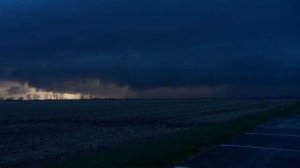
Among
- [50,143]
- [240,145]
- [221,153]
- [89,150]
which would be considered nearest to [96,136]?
[50,143]

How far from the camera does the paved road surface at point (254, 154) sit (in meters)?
16.8

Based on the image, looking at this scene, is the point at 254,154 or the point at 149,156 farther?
the point at 254,154

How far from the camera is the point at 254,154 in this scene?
19.5 m

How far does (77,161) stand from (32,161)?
1.82 m

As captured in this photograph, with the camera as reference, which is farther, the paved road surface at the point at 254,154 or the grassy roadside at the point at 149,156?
the grassy roadside at the point at 149,156

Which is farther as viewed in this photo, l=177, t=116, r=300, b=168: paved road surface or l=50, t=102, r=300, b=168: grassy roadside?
l=50, t=102, r=300, b=168: grassy roadside

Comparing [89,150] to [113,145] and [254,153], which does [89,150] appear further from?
[254,153]

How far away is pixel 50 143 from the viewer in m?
25.7

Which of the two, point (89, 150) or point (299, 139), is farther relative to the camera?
point (299, 139)

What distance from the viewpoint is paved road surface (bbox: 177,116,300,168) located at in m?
16.8

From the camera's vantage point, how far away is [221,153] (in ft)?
64.8

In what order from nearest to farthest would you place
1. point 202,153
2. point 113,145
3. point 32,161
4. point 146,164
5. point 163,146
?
point 146,164, point 32,161, point 202,153, point 163,146, point 113,145

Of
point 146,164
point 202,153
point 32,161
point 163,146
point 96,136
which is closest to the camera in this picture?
point 146,164

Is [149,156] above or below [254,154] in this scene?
above
